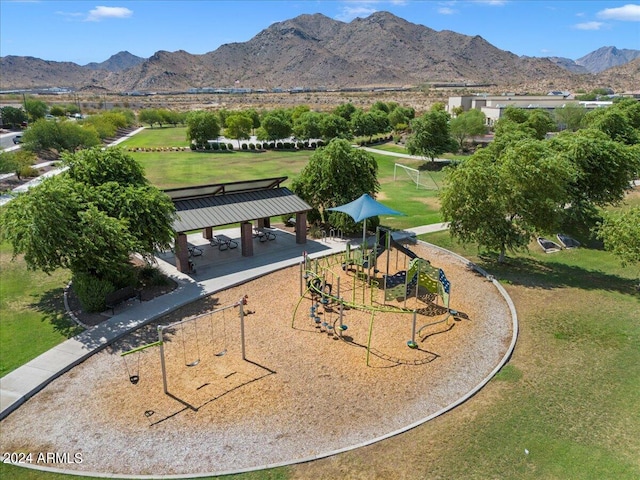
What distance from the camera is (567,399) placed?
15195 mm

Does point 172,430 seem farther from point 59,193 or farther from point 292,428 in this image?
point 59,193

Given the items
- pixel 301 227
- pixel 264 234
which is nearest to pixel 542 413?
pixel 301 227

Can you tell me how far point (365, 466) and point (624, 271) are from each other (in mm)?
23025

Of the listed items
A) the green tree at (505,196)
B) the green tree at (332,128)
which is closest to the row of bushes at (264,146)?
the green tree at (332,128)

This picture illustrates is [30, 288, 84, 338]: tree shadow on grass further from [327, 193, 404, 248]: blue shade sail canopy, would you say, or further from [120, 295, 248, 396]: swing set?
[327, 193, 404, 248]: blue shade sail canopy

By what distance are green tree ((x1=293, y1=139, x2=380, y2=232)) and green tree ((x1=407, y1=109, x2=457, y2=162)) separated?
34.7 metres

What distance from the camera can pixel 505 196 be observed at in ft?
83.1

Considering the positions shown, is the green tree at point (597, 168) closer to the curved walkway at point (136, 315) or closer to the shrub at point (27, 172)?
the curved walkway at point (136, 315)

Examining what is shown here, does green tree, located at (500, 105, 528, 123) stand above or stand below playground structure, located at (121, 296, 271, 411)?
above

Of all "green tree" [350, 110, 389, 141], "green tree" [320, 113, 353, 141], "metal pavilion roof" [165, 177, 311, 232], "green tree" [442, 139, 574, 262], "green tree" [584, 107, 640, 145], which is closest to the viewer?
"green tree" [442, 139, 574, 262]

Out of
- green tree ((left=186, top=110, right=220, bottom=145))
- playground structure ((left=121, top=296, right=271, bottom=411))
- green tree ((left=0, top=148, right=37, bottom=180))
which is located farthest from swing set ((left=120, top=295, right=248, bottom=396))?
green tree ((left=186, top=110, right=220, bottom=145))

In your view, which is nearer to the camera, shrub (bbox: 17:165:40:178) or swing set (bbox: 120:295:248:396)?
swing set (bbox: 120:295:248:396)

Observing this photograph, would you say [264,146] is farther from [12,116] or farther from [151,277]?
[151,277]

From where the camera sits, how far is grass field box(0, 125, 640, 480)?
12.3 metres
